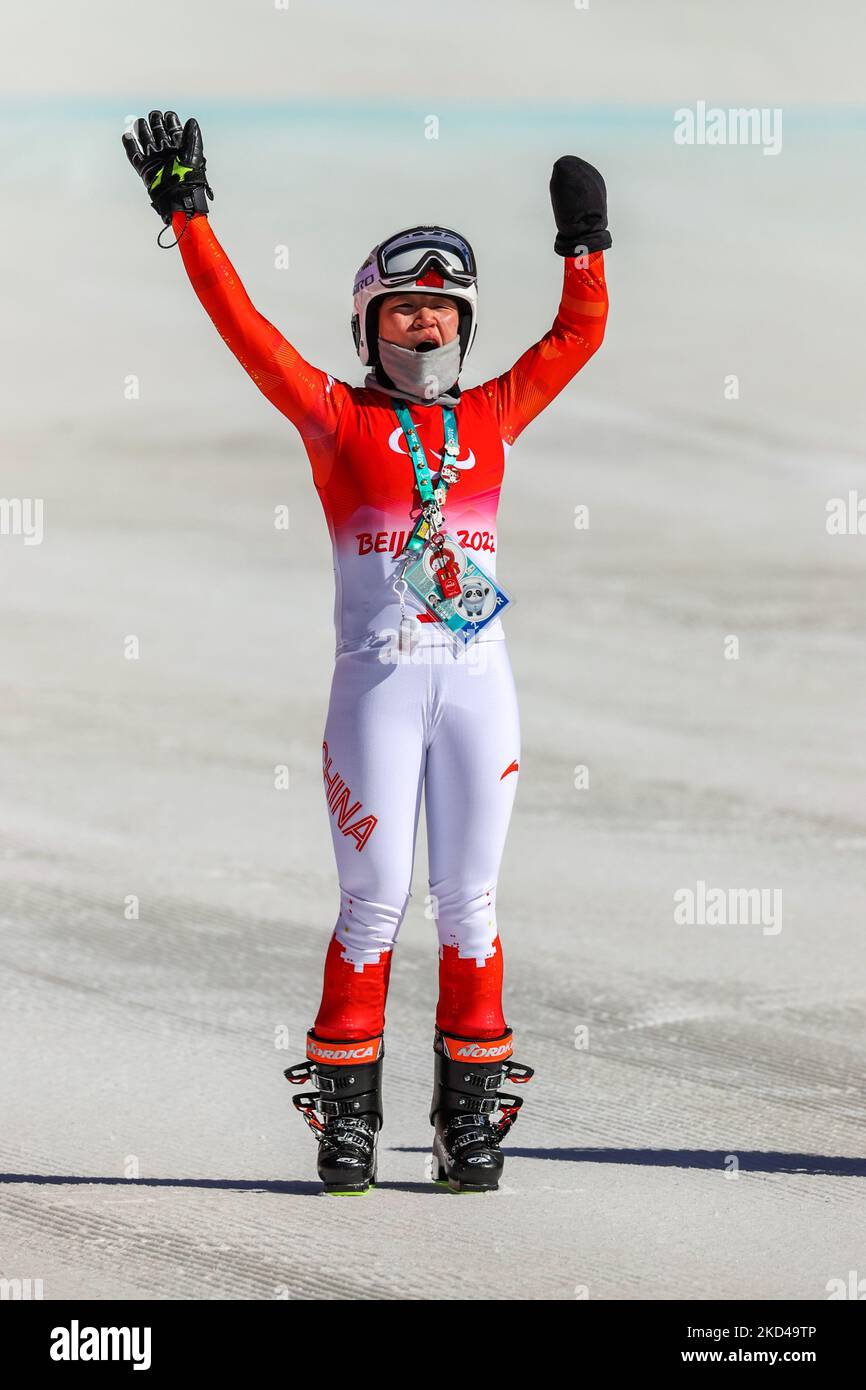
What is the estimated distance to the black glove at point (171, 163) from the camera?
17.4 feet

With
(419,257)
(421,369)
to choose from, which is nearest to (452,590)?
(421,369)

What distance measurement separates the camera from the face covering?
5.40 meters

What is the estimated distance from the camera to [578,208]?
218 inches

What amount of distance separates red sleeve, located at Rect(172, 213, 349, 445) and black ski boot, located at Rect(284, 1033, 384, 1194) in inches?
63.5

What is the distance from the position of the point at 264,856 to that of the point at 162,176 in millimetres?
4218

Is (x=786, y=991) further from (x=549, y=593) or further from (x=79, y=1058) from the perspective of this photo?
(x=549, y=593)

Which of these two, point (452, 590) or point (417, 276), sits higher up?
point (417, 276)

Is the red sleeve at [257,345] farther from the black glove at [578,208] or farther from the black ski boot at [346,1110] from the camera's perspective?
the black ski boot at [346,1110]

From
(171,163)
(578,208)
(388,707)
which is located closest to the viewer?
(388,707)

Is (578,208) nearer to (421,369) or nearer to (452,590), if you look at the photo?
(421,369)

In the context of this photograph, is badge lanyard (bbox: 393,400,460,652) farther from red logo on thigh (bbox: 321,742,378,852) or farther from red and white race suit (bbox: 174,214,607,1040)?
red logo on thigh (bbox: 321,742,378,852)

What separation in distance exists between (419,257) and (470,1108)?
2.26m
